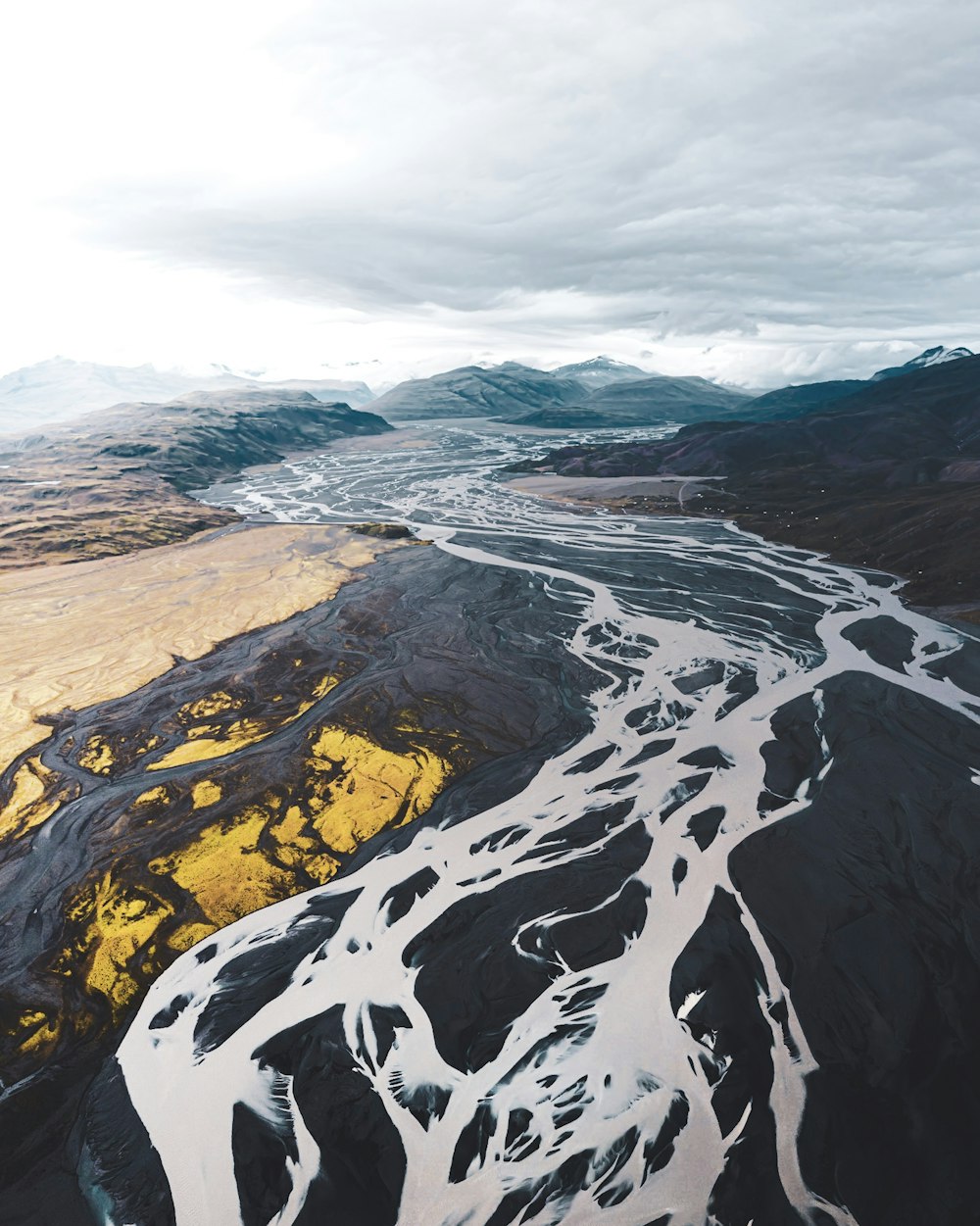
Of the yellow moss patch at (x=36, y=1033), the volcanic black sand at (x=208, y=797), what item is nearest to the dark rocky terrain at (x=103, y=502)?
the volcanic black sand at (x=208, y=797)

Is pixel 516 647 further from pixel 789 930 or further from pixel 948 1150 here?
pixel 948 1150

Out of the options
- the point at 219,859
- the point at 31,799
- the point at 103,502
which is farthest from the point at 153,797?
the point at 103,502

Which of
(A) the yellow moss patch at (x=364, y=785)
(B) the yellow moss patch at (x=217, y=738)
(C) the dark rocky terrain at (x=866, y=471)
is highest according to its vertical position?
(C) the dark rocky terrain at (x=866, y=471)

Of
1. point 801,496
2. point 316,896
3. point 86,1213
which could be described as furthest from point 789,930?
point 801,496

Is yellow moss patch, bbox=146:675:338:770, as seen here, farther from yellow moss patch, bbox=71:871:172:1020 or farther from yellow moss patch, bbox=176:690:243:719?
yellow moss patch, bbox=71:871:172:1020

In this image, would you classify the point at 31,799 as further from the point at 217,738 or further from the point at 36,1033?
the point at 36,1033

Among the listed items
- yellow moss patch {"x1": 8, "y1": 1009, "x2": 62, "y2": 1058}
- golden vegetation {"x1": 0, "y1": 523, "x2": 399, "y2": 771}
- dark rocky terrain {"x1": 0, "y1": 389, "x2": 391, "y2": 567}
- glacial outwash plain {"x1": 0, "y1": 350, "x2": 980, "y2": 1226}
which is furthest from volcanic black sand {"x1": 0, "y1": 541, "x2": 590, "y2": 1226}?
dark rocky terrain {"x1": 0, "y1": 389, "x2": 391, "y2": 567}

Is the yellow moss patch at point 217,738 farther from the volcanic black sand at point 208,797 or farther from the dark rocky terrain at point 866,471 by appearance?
the dark rocky terrain at point 866,471
